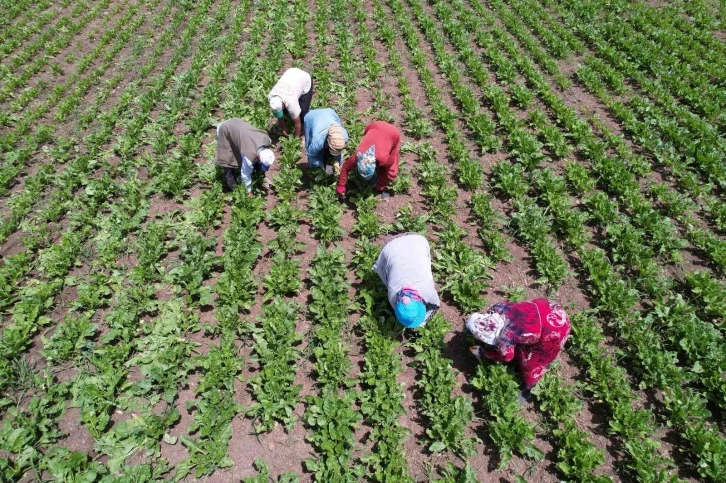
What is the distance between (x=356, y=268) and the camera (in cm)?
661

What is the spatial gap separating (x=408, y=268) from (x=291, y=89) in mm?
4513

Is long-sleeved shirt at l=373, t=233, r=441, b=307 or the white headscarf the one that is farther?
long-sleeved shirt at l=373, t=233, r=441, b=307

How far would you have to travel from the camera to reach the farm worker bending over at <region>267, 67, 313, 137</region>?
305 inches

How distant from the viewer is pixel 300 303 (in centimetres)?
624

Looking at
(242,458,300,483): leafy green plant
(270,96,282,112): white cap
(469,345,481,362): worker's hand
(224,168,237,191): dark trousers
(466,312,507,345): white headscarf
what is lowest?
(242,458,300,483): leafy green plant

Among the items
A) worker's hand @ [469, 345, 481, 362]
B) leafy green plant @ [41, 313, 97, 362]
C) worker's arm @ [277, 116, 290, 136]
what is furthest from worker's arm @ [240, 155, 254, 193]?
worker's hand @ [469, 345, 481, 362]

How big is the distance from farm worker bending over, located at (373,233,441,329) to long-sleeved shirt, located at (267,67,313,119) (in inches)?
152

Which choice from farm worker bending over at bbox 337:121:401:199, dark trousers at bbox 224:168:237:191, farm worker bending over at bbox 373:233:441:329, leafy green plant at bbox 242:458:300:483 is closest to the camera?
leafy green plant at bbox 242:458:300:483

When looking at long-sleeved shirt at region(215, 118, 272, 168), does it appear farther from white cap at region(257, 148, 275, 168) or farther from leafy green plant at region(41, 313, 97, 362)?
leafy green plant at region(41, 313, 97, 362)

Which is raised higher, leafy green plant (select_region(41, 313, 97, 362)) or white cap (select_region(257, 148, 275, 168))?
white cap (select_region(257, 148, 275, 168))

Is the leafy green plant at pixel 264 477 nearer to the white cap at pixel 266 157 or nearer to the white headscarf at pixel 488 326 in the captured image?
the white headscarf at pixel 488 326

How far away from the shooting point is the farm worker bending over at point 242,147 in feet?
22.1

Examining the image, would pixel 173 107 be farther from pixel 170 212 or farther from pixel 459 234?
pixel 459 234

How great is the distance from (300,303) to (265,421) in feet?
5.82
